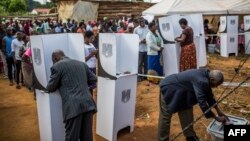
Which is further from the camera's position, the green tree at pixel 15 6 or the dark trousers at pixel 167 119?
the green tree at pixel 15 6

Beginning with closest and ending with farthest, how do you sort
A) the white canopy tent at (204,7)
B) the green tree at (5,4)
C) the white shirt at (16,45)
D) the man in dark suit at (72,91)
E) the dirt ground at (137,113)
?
the man in dark suit at (72,91), the dirt ground at (137,113), the white shirt at (16,45), the white canopy tent at (204,7), the green tree at (5,4)

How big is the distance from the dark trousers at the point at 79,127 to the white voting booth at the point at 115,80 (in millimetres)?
992

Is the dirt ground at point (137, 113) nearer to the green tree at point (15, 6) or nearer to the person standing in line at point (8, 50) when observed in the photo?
the person standing in line at point (8, 50)

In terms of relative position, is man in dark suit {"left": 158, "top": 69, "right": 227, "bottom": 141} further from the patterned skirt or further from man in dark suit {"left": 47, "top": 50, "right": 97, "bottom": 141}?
the patterned skirt

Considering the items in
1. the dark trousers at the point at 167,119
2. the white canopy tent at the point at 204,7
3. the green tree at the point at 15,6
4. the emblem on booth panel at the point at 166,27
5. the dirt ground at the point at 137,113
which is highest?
the green tree at the point at 15,6

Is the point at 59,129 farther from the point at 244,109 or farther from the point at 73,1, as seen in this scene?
the point at 73,1

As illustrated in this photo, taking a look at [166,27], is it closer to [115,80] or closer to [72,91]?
[115,80]

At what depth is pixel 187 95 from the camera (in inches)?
204

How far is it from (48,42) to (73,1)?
22758 mm

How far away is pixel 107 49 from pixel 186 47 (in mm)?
3949

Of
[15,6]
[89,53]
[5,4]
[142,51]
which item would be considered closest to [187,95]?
[89,53]

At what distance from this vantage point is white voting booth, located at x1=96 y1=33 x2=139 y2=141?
611cm

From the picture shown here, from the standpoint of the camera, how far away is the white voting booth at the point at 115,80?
611 cm

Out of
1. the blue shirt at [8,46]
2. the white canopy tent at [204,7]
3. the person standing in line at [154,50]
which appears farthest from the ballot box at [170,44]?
the white canopy tent at [204,7]
